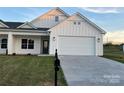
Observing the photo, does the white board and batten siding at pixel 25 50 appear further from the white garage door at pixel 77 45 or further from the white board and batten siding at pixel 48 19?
the white garage door at pixel 77 45

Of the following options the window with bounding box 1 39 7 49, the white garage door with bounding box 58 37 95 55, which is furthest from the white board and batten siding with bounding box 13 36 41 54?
the white garage door with bounding box 58 37 95 55

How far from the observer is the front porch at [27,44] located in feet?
88.3

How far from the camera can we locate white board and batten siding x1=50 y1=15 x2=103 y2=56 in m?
25.7

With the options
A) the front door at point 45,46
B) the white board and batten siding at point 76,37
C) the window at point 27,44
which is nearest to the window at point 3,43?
the window at point 27,44

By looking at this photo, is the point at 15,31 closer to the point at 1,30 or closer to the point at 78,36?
the point at 1,30

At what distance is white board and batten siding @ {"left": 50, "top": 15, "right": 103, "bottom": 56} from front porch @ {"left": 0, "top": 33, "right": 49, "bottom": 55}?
1.68 metres

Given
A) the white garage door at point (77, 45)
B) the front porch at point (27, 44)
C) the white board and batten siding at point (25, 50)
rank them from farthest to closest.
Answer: the white board and batten siding at point (25, 50) → the front porch at point (27, 44) → the white garage door at point (77, 45)

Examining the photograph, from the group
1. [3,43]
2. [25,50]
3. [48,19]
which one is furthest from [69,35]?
[3,43]

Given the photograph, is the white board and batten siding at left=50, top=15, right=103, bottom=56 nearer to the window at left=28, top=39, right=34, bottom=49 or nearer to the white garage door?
the white garage door

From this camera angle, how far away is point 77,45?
25875 millimetres

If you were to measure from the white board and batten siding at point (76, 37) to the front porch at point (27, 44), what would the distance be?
5.52 ft

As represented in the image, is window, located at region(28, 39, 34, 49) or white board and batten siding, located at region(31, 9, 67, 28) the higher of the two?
white board and batten siding, located at region(31, 9, 67, 28)
